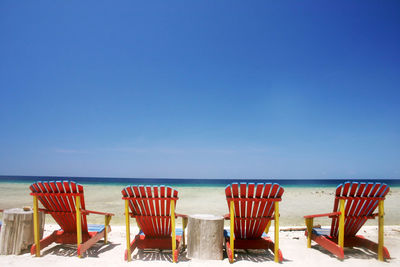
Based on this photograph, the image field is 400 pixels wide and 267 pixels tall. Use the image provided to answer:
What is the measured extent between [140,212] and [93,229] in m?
1.27

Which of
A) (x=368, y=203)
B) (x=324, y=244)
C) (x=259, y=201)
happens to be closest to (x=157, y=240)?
(x=259, y=201)

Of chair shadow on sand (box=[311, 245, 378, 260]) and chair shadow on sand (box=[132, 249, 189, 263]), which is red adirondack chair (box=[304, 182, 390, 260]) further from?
chair shadow on sand (box=[132, 249, 189, 263])

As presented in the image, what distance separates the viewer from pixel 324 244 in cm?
412

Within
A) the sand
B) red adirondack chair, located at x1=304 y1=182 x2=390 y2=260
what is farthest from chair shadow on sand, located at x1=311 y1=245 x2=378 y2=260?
red adirondack chair, located at x1=304 y1=182 x2=390 y2=260

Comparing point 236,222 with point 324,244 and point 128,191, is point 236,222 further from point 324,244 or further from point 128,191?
point 128,191

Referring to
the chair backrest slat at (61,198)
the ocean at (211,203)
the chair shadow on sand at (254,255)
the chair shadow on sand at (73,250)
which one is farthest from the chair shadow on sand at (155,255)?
the ocean at (211,203)

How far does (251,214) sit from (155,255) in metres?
1.81

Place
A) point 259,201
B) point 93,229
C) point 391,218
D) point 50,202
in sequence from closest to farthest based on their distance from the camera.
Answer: point 259,201 → point 50,202 → point 93,229 → point 391,218

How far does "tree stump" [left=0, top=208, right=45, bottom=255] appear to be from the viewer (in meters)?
4.09

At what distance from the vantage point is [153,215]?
396cm

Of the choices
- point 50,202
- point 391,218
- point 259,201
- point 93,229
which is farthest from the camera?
point 391,218

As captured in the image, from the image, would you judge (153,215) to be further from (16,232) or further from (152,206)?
(16,232)

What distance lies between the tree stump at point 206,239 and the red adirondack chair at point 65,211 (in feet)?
5.95

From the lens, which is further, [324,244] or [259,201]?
[324,244]
